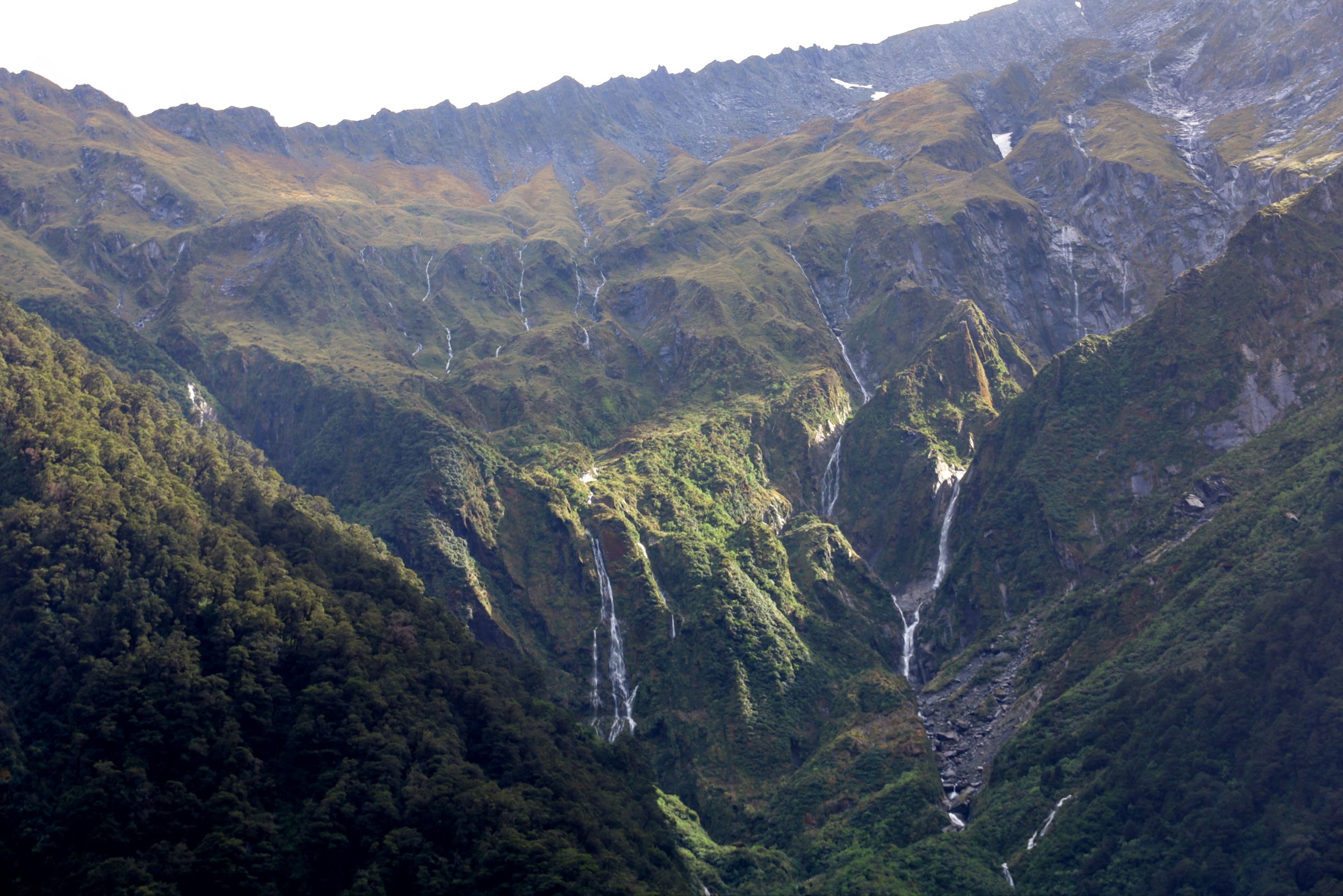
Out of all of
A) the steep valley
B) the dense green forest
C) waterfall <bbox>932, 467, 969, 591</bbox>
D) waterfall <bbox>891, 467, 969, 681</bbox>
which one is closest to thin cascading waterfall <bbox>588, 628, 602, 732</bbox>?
the steep valley

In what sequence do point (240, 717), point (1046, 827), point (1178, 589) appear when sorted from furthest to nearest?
point (1178, 589)
point (1046, 827)
point (240, 717)

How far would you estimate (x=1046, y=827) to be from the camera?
101438 mm

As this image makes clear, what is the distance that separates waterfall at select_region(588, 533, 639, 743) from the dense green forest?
65.9ft

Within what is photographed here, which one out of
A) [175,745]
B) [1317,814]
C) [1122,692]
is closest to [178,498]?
[175,745]

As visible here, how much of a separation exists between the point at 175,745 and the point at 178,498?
109 feet

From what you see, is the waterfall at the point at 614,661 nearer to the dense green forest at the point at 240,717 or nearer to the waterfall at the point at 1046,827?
the dense green forest at the point at 240,717

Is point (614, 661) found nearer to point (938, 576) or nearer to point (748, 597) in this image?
point (748, 597)

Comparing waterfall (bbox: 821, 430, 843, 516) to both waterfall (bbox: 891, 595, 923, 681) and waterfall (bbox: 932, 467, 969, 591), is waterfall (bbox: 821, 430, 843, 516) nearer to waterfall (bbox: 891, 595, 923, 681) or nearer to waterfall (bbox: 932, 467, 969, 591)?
waterfall (bbox: 932, 467, 969, 591)

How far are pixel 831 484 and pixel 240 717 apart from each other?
111 m

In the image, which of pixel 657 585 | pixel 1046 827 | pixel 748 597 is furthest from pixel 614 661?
pixel 1046 827

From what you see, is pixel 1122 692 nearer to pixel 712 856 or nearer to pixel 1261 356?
pixel 712 856

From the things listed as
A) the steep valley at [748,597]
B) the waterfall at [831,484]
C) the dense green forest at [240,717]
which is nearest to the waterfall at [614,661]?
the steep valley at [748,597]

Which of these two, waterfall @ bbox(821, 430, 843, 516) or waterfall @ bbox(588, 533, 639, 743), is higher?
waterfall @ bbox(821, 430, 843, 516)

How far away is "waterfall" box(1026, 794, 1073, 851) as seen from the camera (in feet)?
331
